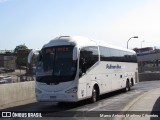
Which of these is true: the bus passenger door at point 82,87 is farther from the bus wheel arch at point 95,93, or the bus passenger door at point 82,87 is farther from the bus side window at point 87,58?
the bus wheel arch at point 95,93

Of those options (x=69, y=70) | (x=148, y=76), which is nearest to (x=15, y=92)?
(x=69, y=70)

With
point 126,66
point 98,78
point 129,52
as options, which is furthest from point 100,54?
point 129,52

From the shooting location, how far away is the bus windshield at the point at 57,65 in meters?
17.0

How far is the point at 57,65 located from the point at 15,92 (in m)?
5.70

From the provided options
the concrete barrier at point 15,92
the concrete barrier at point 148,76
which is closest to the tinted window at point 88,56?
the concrete barrier at point 15,92

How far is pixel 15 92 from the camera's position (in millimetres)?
21781

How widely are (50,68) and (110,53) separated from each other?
22.5 feet

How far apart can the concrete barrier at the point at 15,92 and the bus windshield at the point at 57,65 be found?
3.74 meters

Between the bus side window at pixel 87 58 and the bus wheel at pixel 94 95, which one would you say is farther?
the bus wheel at pixel 94 95

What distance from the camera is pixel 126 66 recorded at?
27.9 meters

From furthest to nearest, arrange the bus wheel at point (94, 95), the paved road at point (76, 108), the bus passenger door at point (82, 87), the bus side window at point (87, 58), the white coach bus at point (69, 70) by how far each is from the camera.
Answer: the bus wheel at point (94, 95), the bus side window at point (87, 58), the bus passenger door at point (82, 87), the white coach bus at point (69, 70), the paved road at point (76, 108)

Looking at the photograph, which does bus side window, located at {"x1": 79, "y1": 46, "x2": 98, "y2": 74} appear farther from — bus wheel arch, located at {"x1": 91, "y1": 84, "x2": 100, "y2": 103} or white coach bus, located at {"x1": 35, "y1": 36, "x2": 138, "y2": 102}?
bus wheel arch, located at {"x1": 91, "y1": 84, "x2": 100, "y2": 103}

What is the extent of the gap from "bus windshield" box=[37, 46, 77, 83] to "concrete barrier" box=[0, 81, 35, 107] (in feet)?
12.3

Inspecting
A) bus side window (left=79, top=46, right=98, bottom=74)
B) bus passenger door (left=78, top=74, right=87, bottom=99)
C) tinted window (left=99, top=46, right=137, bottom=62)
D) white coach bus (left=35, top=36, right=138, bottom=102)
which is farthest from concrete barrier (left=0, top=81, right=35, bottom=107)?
tinted window (left=99, top=46, right=137, bottom=62)
